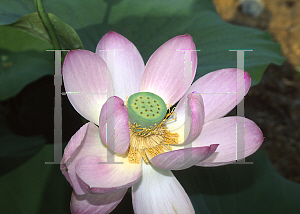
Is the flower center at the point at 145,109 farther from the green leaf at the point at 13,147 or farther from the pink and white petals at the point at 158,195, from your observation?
the green leaf at the point at 13,147

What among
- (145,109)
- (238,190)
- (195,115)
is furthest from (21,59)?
(238,190)

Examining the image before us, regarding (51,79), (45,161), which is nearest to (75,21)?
(51,79)

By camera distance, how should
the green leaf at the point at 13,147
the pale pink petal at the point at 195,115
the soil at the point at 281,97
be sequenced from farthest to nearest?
the soil at the point at 281,97, the green leaf at the point at 13,147, the pale pink petal at the point at 195,115

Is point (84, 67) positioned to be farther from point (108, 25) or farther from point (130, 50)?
point (108, 25)

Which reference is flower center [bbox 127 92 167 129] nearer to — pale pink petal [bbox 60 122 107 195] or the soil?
pale pink petal [bbox 60 122 107 195]

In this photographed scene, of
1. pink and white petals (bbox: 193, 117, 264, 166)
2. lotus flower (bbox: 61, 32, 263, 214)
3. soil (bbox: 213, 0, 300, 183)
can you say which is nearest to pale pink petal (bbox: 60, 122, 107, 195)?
lotus flower (bbox: 61, 32, 263, 214)

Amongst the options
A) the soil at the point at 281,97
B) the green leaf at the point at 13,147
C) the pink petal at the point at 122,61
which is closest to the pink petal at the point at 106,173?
the pink petal at the point at 122,61
